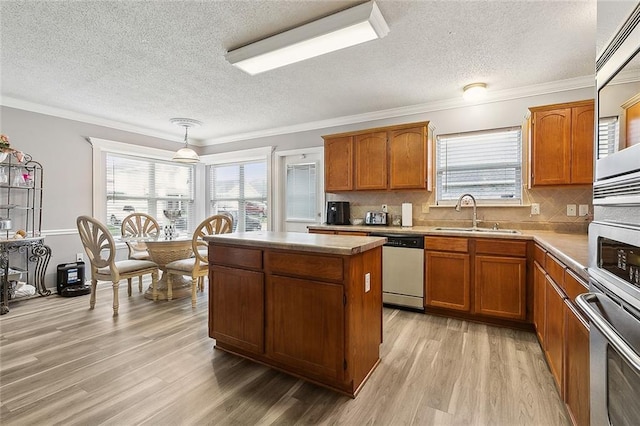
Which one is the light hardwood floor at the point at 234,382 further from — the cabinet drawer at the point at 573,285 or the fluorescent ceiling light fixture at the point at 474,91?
the fluorescent ceiling light fixture at the point at 474,91

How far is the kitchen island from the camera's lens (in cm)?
182

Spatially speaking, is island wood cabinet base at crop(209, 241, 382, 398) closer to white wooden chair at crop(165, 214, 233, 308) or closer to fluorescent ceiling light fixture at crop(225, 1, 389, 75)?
white wooden chair at crop(165, 214, 233, 308)

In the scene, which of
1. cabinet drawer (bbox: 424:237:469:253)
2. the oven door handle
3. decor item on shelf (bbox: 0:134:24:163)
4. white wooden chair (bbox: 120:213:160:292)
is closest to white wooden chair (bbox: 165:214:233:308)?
white wooden chair (bbox: 120:213:160:292)

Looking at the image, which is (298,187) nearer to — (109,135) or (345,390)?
(109,135)

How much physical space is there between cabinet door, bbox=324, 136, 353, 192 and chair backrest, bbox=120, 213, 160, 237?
268 cm

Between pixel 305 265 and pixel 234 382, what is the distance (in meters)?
0.91

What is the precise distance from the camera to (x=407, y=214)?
3.90m

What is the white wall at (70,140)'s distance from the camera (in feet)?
11.6

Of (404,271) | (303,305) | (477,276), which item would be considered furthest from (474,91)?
(303,305)

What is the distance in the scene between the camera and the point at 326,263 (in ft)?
6.08

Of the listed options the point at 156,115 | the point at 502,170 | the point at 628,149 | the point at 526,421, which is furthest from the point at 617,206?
the point at 156,115

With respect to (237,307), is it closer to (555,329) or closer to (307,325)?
(307,325)

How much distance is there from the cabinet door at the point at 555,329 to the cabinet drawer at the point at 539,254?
0.23 meters

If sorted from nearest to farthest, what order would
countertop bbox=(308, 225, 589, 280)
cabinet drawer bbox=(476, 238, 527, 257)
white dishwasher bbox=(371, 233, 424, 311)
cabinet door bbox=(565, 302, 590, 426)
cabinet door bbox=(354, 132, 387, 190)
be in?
cabinet door bbox=(565, 302, 590, 426) → countertop bbox=(308, 225, 589, 280) → cabinet drawer bbox=(476, 238, 527, 257) → white dishwasher bbox=(371, 233, 424, 311) → cabinet door bbox=(354, 132, 387, 190)
